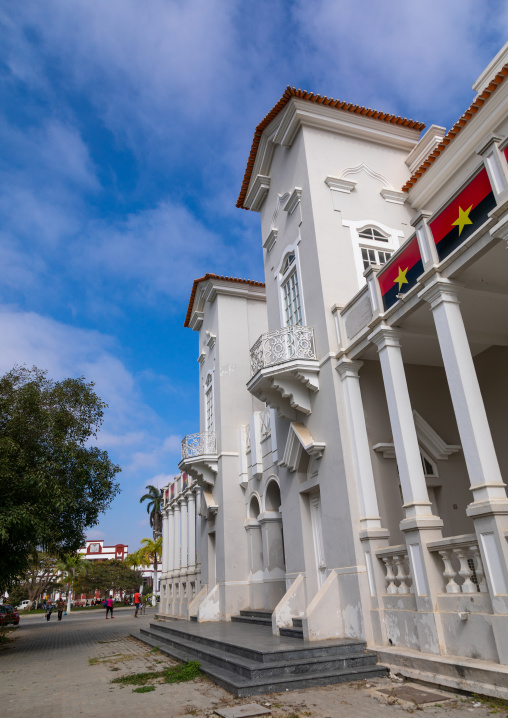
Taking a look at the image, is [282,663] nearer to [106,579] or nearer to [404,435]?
[404,435]

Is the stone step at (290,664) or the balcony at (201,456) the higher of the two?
the balcony at (201,456)

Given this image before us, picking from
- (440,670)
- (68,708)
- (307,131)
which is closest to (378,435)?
(440,670)

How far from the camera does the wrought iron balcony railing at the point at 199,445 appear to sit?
18.1 metres

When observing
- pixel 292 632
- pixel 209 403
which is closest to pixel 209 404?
pixel 209 403

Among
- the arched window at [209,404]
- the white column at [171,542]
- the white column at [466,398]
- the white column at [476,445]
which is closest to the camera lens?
the white column at [476,445]

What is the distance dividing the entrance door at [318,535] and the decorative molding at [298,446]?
2.76 ft

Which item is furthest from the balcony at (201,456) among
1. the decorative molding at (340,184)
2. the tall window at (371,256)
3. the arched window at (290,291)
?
the decorative molding at (340,184)

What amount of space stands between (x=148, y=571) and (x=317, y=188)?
326 ft

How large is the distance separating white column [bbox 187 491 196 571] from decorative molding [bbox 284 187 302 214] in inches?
581

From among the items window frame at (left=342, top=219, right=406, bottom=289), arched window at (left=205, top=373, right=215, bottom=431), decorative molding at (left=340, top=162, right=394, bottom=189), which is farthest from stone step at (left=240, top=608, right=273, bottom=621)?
decorative molding at (left=340, top=162, right=394, bottom=189)

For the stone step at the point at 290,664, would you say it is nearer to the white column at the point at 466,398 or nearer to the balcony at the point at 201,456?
the white column at the point at 466,398

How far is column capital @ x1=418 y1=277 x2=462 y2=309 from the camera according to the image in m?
7.46

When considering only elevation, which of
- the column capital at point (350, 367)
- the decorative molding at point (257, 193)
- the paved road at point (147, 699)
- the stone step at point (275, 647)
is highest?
the decorative molding at point (257, 193)

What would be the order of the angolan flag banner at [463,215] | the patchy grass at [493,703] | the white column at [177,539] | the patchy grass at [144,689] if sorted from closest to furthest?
the patchy grass at [493,703], the angolan flag banner at [463,215], the patchy grass at [144,689], the white column at [177,539]
